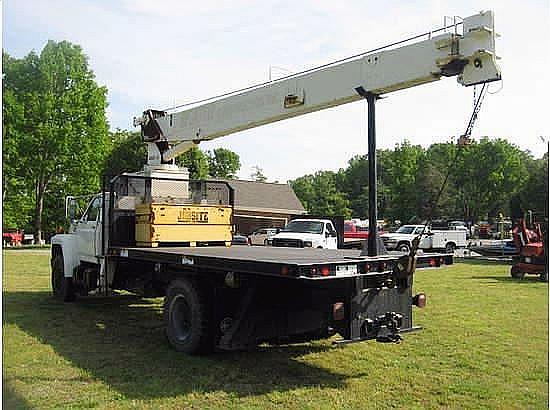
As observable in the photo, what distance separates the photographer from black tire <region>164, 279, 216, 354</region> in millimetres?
7312

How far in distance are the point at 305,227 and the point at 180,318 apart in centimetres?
1496

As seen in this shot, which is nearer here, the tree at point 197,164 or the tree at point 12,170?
the tree at point 12,170

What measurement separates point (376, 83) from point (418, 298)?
104 inches

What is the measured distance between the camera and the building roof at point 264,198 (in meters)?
51.3

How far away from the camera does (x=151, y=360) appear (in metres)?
7.33

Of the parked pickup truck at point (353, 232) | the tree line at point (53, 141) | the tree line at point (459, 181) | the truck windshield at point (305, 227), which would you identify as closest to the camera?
the truck windshield at point (305, 227)

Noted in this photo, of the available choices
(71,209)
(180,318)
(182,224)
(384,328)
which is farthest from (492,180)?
(384,328)

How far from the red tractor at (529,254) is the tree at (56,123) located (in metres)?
32.0

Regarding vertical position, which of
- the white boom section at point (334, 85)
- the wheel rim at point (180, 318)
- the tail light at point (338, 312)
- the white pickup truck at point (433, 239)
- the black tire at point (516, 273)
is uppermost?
the white boom section at point (334, 85)

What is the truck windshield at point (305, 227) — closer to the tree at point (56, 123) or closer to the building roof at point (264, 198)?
the tree at point (56, 123)

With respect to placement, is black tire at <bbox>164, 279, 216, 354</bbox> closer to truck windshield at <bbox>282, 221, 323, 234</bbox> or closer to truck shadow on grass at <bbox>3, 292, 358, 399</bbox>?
truck shadow on grass at <bbox>3, 292, 358, 399</bbox>

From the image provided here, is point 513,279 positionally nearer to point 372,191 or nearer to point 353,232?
point 372,191

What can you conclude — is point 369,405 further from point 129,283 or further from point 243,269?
point 129,283

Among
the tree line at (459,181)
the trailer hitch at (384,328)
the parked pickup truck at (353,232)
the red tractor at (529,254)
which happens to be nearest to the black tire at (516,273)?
the red tractor at (529,254)
